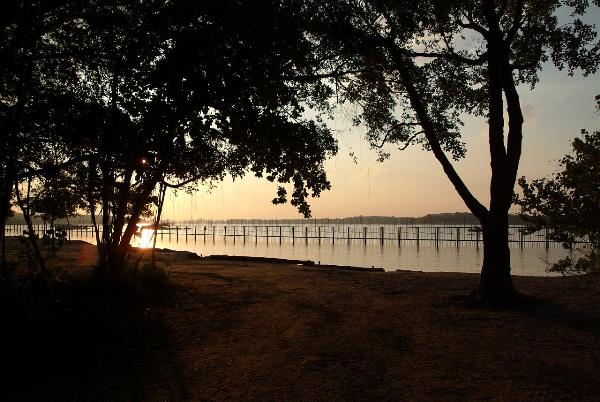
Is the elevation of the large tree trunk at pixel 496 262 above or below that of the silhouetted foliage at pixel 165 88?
below

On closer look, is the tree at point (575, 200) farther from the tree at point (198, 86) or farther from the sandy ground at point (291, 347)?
the tree at point (198, 86)

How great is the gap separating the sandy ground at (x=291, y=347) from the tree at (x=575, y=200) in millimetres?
6889

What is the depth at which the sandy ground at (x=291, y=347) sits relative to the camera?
556 cm

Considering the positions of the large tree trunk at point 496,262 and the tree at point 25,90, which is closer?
the tree at point 25,90

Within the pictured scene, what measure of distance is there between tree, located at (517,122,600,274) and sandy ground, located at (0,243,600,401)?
6.89 meters

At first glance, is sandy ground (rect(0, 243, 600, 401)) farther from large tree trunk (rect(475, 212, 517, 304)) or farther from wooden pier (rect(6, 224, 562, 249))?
wooden pier (rect(6, 224, 562, 249))

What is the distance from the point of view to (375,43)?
9.80m

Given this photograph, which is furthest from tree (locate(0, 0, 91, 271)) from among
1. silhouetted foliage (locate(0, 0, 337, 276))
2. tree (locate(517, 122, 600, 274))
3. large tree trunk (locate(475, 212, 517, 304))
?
tree (locate(517, 122, 600, 274))

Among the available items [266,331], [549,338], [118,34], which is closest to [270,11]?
[118,34]

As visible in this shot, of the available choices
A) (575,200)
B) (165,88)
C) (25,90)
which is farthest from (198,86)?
(575,200)

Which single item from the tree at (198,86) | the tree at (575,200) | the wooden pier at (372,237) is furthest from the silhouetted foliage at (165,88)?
the wooden pier at (372,237)

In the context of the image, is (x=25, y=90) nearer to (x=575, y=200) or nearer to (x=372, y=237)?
(x=575, y=200)

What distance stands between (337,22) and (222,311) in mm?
5805

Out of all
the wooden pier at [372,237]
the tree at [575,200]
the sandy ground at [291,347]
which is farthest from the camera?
the wooden pier at [372,237]
